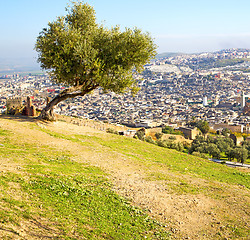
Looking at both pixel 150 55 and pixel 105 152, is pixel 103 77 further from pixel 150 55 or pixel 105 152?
pixel 105 152

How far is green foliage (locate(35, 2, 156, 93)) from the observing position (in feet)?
41.9

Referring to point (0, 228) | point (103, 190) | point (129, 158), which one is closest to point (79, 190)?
point (103, 190)

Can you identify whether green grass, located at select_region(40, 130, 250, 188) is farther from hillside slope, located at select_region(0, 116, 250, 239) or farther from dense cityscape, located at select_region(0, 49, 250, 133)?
dense cityscape, located at select_region(0, 49, 250, 133)

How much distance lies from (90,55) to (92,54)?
0.12 m

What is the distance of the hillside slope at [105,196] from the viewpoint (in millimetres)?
4934

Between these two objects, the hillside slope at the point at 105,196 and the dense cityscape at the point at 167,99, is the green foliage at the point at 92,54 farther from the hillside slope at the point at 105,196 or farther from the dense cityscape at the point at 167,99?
the dense cityscape at the point at 167,99

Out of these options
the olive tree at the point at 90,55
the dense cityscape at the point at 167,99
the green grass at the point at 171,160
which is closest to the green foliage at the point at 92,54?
the olive tree at the point at 90,55

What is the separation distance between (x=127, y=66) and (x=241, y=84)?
557ft

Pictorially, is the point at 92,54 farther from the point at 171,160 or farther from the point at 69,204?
the point at 69,204

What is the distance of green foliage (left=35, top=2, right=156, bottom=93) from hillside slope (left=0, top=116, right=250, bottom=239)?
3682mm

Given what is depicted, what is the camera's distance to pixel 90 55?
12.8 metres

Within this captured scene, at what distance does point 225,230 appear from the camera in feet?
18.4

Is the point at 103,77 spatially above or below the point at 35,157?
above

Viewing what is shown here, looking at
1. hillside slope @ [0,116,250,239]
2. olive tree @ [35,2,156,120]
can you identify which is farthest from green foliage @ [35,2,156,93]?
hillside slope @ [0,116,250,239]
